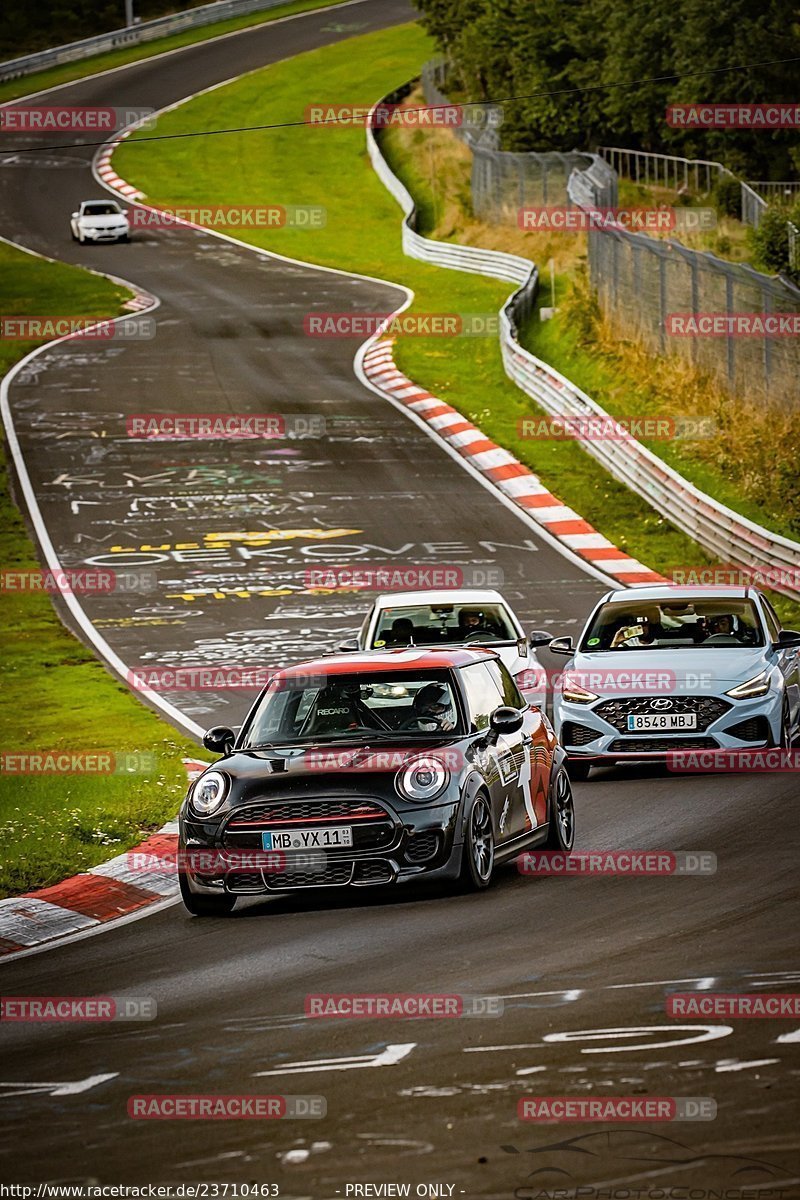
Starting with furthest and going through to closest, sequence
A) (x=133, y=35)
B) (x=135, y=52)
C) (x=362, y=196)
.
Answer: (x=133, y=35) → (x=135, y=52) → (x=362, y=196)

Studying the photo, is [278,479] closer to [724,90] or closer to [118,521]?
[118,521]

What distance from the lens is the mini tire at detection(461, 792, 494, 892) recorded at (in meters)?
11.5

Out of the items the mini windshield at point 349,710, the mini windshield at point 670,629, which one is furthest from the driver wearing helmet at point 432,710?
the mini windshield at point 670,629

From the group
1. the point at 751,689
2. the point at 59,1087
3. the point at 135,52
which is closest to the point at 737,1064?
the point at 59,1087

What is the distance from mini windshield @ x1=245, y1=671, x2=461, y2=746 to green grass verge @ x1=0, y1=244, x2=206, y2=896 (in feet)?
5.66

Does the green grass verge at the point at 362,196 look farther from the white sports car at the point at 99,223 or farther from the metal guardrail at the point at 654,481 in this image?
the white sports car at the point at 99,223

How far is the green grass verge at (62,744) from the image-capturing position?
1345 centimetres

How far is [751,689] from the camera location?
52.6 feet

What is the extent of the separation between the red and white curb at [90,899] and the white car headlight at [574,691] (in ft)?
13.5

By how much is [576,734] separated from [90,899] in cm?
532

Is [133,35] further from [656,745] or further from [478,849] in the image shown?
[478,849]

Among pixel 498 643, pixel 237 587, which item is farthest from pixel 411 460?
pixel 498 643

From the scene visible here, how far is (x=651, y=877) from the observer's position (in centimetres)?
1176

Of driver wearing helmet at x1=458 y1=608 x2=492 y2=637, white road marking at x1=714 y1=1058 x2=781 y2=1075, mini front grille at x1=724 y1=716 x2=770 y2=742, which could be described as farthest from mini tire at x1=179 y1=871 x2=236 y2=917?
driver wearing helmet at x1=458 y1=608 x2=492 y2=637
